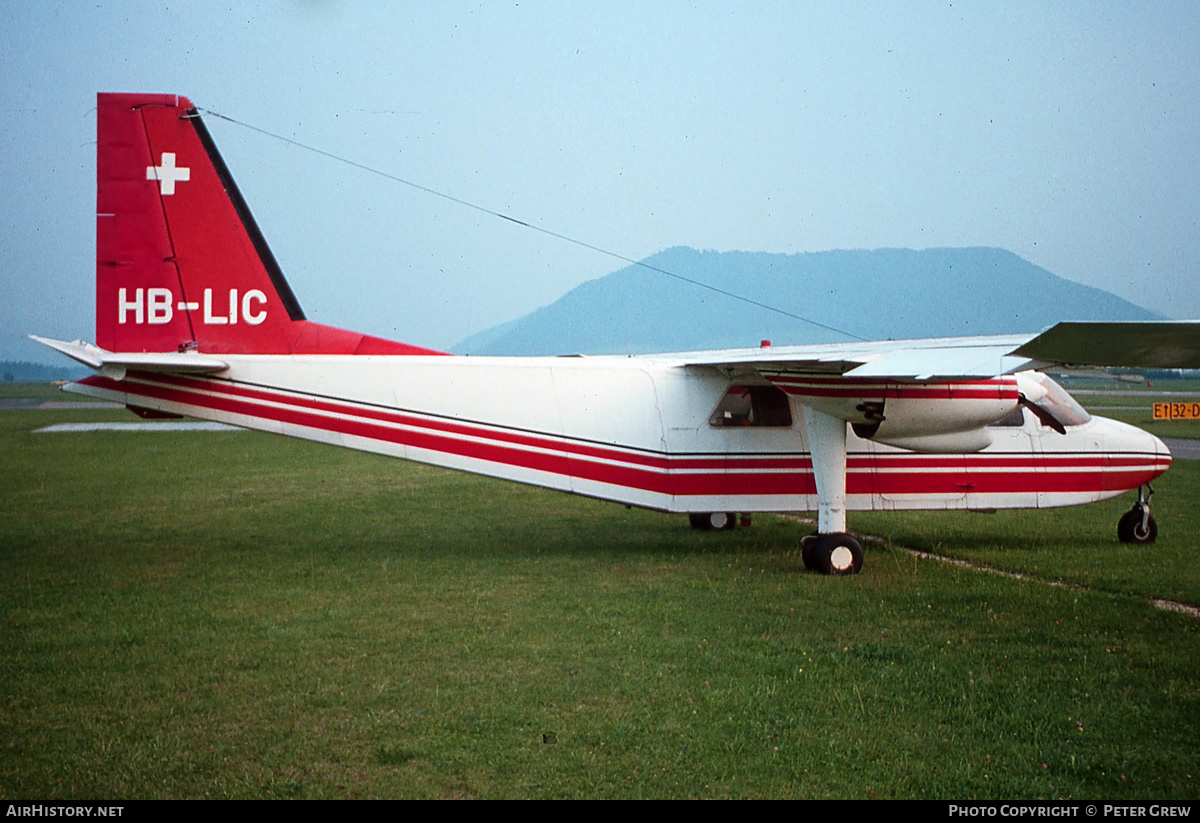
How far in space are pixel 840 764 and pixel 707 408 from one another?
679cm

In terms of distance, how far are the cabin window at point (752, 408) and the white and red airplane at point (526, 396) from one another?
20 millimetres

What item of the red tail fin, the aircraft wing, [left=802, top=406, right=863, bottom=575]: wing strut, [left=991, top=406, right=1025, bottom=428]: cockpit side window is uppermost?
the red tail fin

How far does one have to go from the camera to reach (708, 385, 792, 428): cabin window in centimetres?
1201

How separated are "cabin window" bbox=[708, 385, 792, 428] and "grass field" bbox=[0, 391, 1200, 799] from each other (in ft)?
5.59

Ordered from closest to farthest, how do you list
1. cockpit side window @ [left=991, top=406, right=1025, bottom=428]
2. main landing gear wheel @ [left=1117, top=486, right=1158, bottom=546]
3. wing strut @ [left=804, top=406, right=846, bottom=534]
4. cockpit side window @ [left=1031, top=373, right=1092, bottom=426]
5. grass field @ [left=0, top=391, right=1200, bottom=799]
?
grass field @ [left=0, top=391, right=1200, bottom=799] → wing strut @ [left=804, top=406, right=846, bottom=534] → cockpit side window @ [left=991, top=406, right=1025, bottom=428] → cockpit side window @ [left=1031, top=373, right=1092, bottom=426] → main landing gear wheel @ [left=1117, top=486, right=1158, bottom=546]

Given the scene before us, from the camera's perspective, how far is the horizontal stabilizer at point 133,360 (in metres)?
10.0

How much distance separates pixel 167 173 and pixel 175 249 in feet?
2.86

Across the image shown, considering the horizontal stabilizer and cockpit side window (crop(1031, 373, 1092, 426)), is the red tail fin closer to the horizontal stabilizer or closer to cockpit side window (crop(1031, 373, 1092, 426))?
the horizontal stabilizer

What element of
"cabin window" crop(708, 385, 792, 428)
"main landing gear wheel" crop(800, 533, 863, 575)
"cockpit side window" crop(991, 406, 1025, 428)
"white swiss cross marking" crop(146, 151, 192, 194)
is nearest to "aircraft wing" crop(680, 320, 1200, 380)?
"cabin window" crop(708, 385, 792, 428)

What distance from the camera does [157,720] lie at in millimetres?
6117

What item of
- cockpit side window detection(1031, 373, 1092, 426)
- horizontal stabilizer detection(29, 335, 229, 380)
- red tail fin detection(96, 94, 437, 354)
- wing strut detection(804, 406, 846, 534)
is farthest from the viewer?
cockpit side window detection(1031, 373, 1092, 426)

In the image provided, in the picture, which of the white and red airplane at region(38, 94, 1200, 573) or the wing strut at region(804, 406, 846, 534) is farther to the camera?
the wing strut at region(804, 406, 846, 534)

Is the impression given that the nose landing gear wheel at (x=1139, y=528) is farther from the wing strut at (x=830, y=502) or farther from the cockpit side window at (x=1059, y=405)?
the wing strut at (x=830, y=502)
